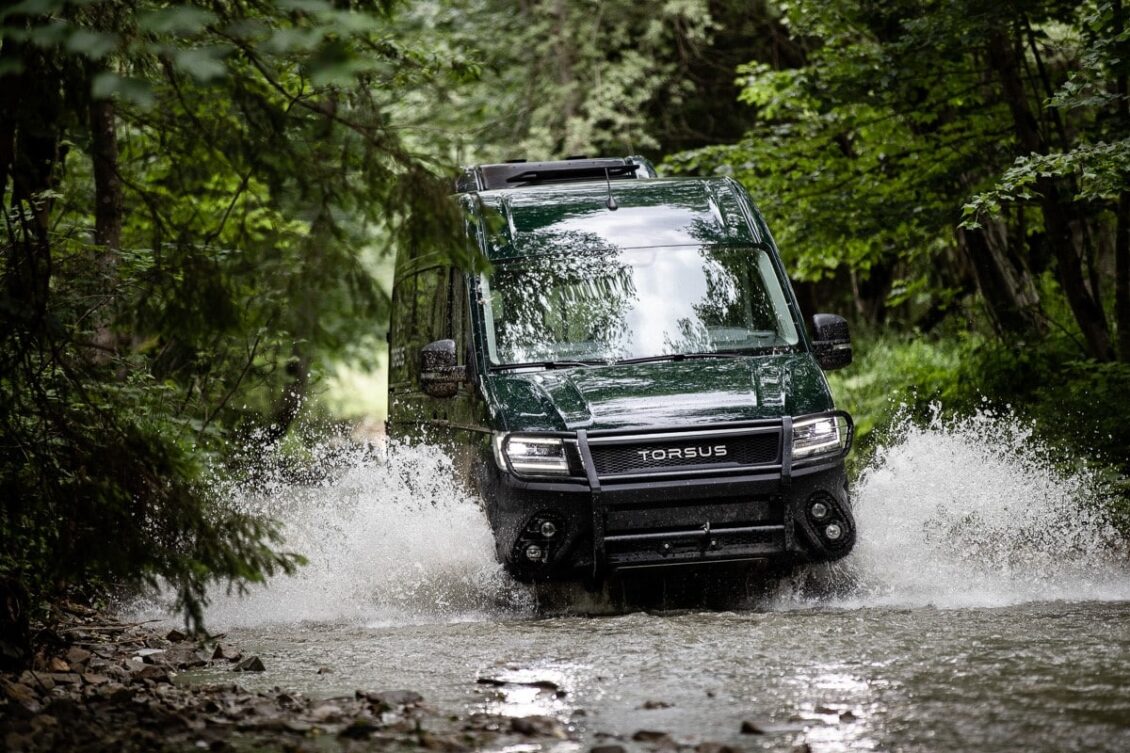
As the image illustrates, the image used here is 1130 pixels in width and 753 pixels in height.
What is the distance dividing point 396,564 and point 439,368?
134cm

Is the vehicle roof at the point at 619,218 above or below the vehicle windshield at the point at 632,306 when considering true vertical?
above

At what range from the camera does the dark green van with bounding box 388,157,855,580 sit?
8.50 m

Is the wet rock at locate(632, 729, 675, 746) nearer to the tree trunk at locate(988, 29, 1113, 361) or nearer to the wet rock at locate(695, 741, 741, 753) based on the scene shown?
the wet rock at locate(695, 741, 741, 753)

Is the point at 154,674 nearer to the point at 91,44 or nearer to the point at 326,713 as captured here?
the point at 326,713

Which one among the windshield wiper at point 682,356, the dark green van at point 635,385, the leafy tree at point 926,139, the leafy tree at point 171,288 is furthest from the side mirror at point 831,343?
the leafy tree at point 171,288

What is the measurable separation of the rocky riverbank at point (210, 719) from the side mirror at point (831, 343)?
14.6ft

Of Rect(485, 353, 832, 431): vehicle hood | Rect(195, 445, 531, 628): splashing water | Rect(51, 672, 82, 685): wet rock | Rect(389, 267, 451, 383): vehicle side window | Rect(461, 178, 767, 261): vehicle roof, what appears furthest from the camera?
Rect(389, 267, 451, 383): vehicle side window

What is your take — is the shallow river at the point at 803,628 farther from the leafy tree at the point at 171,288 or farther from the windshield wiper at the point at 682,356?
the windshield wiper at the point at 682,356

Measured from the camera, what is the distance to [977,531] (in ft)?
33.7

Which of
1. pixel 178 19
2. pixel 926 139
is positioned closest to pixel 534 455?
pixel 178 19

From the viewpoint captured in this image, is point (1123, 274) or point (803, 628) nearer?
point (803, 628)

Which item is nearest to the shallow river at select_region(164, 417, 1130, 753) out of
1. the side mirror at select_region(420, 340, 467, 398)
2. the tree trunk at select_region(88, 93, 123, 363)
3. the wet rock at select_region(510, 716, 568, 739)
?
the wet rock at select_region(510, 716, 568, 739)

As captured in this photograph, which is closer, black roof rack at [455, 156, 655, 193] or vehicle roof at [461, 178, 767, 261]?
vehicle roof at [461, 178, 767, 261]

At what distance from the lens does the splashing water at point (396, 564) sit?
9.04 m
